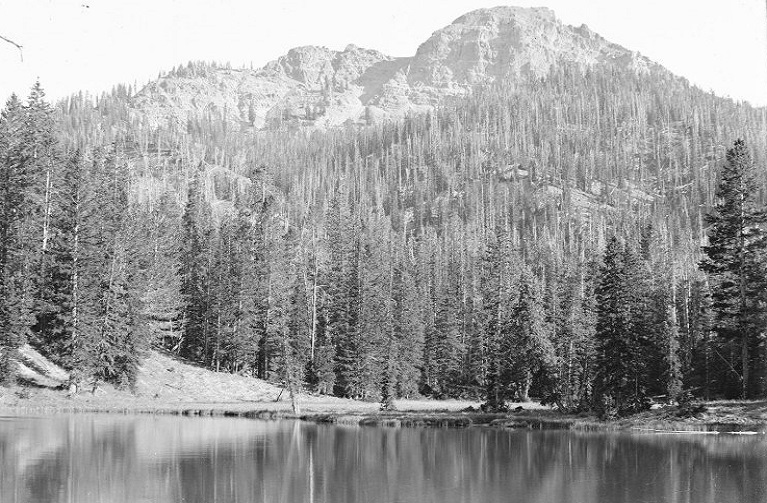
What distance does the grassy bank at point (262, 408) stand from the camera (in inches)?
1850

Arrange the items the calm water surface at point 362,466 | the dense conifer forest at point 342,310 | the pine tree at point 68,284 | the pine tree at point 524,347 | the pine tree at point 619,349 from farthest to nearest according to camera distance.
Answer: the pine tree at point 524,347 → the pine tree at point 68,284 → the dense conifer forest at point 342,310 → the pine tree at point 619,349 → the calm water surface at point 362,466

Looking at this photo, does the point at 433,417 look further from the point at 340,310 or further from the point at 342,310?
the point at 340,310

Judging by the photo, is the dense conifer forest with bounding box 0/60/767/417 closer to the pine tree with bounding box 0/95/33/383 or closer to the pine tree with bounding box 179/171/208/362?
the pine tree with bounding box 0/95/33/383

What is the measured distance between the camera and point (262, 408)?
61.1m

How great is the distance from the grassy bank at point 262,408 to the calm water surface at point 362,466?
3.35m

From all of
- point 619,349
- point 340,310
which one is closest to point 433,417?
point 619,349

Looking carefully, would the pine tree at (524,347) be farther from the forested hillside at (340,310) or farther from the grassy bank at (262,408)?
the grassy bank at (262,408)

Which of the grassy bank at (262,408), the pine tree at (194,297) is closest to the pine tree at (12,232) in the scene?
the grassy bank at (262,408)

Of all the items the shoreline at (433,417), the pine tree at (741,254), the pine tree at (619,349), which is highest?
the pine tree at (741,254)

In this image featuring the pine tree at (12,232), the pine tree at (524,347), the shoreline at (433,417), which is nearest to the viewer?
the shoreline at (433,417)

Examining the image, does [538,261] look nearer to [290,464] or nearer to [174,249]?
[174,249]

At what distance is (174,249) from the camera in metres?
94.4

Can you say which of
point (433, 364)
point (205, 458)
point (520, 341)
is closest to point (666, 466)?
point (205, 458)

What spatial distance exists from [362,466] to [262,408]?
2947 cm
